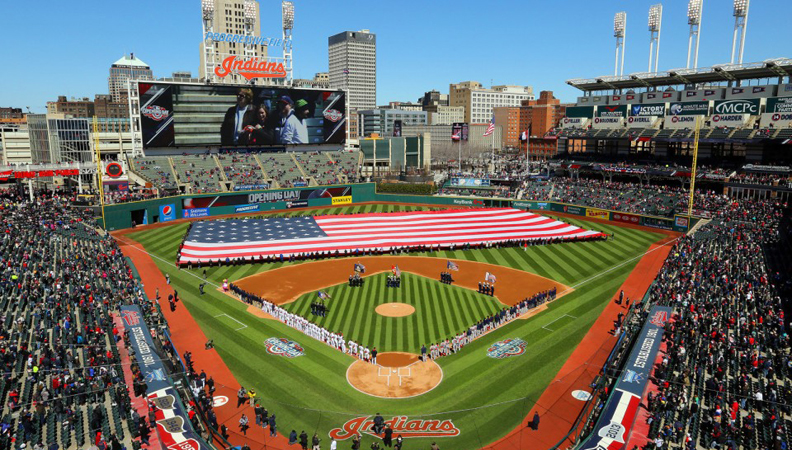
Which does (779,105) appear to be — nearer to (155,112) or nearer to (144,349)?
(144,349)

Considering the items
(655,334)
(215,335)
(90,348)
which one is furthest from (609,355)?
(90,348)

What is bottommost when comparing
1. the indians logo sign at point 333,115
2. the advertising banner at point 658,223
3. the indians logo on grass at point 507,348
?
the indians logo on grass at point 507,348

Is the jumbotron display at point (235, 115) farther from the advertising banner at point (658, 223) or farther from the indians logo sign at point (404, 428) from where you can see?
the indians logo sign at point (404, 428)

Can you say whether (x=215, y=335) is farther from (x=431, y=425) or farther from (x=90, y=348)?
(x=431, y=425)

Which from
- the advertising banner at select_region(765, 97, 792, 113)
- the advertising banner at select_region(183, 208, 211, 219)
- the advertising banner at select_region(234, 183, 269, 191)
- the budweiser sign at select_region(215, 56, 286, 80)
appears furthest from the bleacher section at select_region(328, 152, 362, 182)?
the advertising banner at select_region(765, 97, 792, 113)

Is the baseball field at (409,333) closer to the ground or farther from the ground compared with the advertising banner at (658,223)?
closer to the ground

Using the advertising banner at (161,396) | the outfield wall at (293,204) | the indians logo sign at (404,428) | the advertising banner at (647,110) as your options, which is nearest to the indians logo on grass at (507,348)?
the indians logo sign at (404,428)
